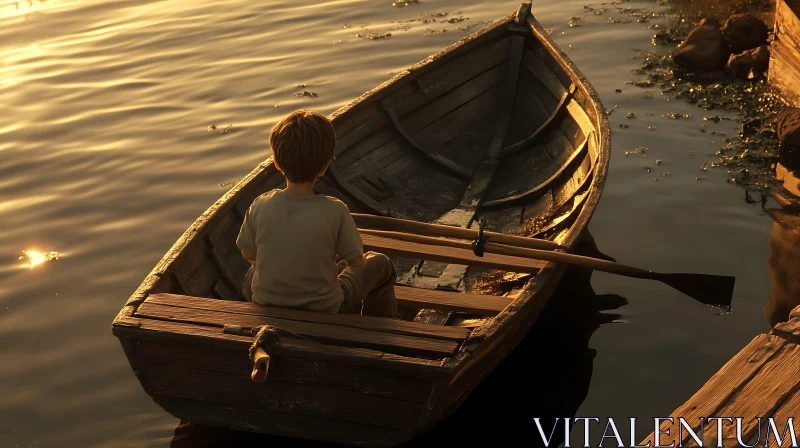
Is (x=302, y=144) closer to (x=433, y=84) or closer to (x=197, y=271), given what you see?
(x=197, y=271)

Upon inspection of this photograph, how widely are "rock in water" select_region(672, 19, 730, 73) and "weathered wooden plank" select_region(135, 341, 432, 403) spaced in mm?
7937

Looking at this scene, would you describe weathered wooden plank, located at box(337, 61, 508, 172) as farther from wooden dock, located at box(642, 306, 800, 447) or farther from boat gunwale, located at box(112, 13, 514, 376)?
wooden dock, located at box(642, 306, 800, 447)

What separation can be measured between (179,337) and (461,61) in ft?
18.5

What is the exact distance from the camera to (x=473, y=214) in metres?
8.16

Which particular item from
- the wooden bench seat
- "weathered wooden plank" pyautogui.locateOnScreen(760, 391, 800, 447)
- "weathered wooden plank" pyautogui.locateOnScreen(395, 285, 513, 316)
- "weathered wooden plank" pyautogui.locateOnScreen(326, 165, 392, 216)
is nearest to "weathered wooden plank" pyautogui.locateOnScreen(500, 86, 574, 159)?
"weathered wooden plank" pyautogui.locateOnScreen(326, 165, 392, 216)

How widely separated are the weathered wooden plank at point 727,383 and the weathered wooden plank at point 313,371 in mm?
1219

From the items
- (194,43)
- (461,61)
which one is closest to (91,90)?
(194,43)

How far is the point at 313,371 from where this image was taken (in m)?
4.76

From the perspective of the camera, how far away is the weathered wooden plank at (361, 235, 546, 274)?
628 centimetres

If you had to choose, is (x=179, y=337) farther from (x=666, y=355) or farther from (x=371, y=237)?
(x=666, y=355)

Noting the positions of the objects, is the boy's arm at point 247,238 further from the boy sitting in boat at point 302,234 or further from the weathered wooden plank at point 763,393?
the weathered wooden plank at point 763,393

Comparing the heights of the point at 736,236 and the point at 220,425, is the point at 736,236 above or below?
below

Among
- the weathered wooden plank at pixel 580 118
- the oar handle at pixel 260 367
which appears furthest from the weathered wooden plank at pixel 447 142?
the oar handle at pixel 260 367

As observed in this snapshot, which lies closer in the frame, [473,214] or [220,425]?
[220,425]
